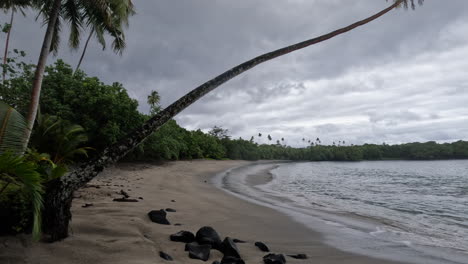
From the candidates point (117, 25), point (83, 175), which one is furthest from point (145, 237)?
point (117, 25)

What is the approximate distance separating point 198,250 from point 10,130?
3.02m

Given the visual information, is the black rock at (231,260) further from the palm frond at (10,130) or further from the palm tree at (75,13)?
the palm tree at (75,13)

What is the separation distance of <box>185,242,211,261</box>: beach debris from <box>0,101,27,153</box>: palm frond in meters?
2.67

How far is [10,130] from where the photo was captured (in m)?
3.40

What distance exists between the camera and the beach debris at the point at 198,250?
3.28 meters

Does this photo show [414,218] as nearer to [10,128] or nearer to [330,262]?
[330,262]

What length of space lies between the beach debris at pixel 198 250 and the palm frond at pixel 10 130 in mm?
2674

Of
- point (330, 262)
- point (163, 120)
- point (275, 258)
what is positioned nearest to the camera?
point (275, 258)

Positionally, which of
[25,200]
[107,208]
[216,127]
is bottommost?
[107,208]

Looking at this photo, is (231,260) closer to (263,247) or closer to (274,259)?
(274,259)

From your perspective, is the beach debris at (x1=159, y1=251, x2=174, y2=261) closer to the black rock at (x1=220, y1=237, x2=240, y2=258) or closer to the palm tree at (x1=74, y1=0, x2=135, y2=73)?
the black rock at (x1=220, y1=237, x2=240, y2=258)

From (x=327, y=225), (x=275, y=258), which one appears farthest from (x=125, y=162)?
(x=275, y=258)

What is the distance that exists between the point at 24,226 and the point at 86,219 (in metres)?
1.22

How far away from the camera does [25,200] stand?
3.13 metres
